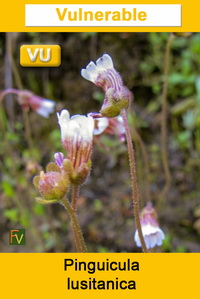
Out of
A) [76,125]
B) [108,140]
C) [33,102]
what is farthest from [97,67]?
[108,140]

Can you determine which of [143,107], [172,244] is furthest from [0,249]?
[143,107]

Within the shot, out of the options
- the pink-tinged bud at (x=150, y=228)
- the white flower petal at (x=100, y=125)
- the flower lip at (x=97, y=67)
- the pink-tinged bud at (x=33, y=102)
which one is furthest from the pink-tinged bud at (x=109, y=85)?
the pink-tinged bud at (x=33, y=102)

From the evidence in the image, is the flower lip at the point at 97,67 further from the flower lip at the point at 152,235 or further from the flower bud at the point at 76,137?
the flower lip at the point at 152,235

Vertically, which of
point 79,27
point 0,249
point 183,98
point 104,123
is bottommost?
point 0,249

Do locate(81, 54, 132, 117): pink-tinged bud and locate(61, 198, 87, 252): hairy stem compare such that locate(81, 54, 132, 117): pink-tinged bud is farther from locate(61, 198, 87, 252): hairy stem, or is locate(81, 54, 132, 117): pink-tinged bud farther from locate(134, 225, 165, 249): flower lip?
locate(134, 225, 165, 249): flower lip
